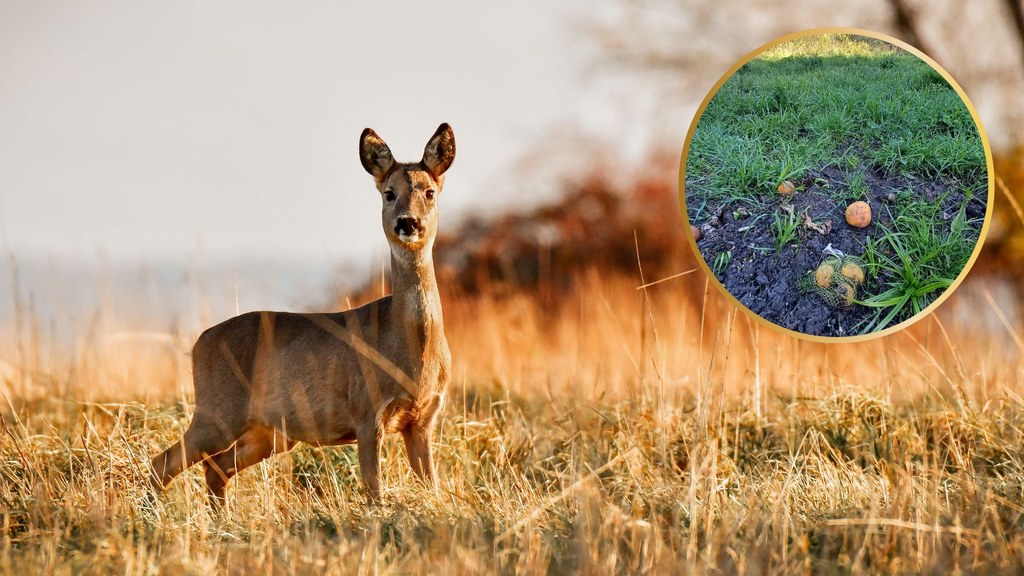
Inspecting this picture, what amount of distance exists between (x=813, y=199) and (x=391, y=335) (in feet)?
7.09

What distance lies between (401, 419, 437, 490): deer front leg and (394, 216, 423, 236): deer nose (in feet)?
3.08

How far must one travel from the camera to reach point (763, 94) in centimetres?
583

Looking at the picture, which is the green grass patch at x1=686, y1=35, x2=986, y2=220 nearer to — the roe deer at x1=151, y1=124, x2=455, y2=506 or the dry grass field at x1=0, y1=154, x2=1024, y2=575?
the dry grass field at x1=0, y1=154, x2=1024, y2=575

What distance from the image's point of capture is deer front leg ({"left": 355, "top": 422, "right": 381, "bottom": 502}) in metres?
5.17

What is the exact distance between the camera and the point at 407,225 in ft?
16.6

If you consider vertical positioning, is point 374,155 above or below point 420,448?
above

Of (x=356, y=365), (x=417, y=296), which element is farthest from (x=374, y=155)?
(x=356, y=365)

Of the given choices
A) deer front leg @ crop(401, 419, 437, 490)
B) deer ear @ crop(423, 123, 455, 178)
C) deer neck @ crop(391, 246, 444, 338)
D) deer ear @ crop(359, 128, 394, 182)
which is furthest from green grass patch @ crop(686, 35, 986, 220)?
deer front leg @ crop(401, 419, 437, 490)

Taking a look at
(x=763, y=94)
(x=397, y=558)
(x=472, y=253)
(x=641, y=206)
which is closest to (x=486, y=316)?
(x=472, y=253)

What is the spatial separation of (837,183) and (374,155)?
228cm

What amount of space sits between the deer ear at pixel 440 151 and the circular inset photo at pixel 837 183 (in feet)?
4.15

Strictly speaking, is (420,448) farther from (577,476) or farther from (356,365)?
(577,476)

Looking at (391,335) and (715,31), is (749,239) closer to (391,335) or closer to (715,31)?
(391,335)

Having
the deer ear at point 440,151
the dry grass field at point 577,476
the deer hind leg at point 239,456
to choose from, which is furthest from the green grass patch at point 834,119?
the deer hind leg at point 239,456
